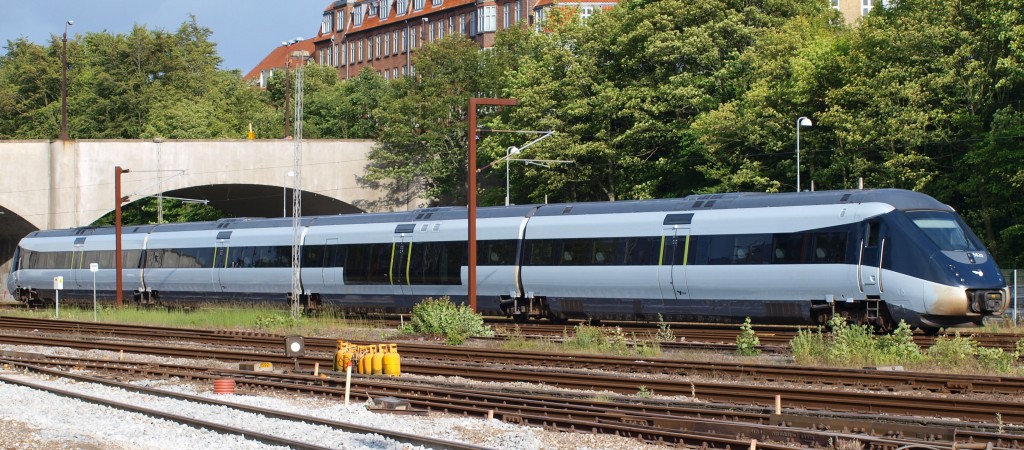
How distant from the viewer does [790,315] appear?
25141mm

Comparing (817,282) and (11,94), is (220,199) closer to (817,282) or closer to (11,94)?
(11,94)

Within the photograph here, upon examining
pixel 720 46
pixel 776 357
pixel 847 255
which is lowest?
pixel 776 357

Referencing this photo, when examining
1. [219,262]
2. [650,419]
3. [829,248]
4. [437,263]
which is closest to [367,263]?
[437,263]

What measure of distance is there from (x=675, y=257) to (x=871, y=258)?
4.68 meters

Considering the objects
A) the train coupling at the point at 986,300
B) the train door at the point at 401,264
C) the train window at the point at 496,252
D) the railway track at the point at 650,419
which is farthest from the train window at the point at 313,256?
the train coupling at the point at 986,300

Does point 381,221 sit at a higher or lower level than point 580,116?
lower

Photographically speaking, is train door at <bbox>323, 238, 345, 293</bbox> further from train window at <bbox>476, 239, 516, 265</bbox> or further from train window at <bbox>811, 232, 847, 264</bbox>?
train window at <bbox>811, 232, 847, 264</bbox>

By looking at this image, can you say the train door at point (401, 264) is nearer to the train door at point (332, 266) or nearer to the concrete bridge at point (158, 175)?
the train door at point (332, 266)

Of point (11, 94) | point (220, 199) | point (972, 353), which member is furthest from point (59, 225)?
point (972, 353)

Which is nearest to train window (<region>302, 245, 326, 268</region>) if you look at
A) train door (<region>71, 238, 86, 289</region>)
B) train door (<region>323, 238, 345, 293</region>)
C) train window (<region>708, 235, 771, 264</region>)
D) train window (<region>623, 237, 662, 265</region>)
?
train door (<region>323, 238, 345, 293</region>)

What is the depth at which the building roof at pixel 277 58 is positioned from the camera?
14412 centimetres

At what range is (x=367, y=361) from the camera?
20.2 metres

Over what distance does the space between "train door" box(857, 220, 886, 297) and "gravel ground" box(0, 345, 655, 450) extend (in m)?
11.5

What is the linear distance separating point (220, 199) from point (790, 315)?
54.3m
